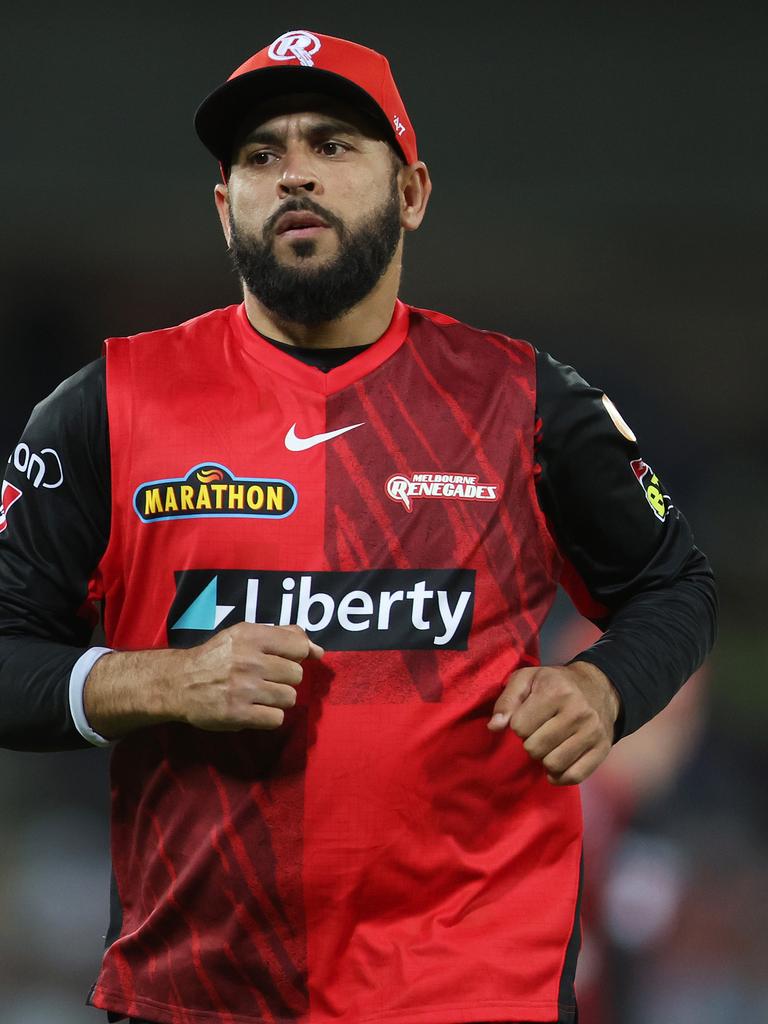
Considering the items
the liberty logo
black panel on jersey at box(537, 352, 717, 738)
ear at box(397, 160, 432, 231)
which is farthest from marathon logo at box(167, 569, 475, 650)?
the liberty logo

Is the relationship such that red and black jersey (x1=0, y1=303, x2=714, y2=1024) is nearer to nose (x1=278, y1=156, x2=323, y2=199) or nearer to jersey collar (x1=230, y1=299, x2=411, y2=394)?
jersey collar (x1=230, y1=299, x2=411, y2=394)

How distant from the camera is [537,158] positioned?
6.12m

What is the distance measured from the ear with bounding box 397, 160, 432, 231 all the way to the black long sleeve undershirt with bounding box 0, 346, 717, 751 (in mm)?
283

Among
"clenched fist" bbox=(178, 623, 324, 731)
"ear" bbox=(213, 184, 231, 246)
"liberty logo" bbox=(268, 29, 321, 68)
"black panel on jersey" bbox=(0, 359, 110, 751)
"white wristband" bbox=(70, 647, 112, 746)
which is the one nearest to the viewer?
"clenched fist" bbox=(178, 623, 324, 731)

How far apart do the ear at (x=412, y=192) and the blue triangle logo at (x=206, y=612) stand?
2.27 ft

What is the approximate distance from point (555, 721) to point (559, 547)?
41 centimetres

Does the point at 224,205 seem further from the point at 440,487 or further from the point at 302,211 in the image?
the point at 440,487

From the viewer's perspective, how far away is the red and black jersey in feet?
6.63

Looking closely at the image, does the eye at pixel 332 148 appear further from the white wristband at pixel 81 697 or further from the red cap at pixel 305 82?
the white wristband at pixel 81 697

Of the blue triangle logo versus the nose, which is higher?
the nose

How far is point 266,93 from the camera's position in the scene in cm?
224

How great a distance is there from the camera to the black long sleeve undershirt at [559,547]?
2.06 meters

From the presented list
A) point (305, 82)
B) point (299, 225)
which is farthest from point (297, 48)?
point (299, 225)

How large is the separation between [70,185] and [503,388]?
14.0 feet
